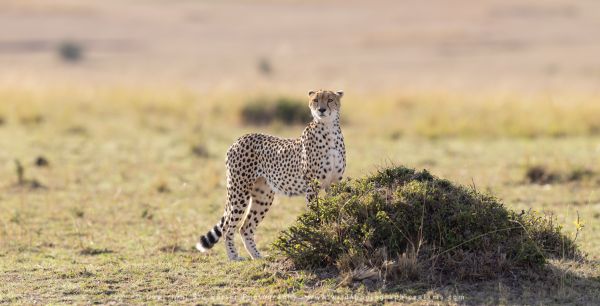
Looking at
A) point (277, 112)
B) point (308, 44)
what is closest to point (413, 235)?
point (277, 112)

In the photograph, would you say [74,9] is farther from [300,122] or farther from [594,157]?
[594,157]

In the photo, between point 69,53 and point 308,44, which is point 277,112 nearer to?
point 69,53

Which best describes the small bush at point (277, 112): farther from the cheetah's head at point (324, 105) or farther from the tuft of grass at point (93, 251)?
the cheetah's head at point (324, 105)

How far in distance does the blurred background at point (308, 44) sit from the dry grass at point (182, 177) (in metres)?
3.33

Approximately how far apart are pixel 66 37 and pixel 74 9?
792cm

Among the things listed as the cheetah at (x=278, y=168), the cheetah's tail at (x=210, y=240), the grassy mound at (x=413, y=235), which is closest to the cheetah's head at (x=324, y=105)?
the cheetah at (x=278, y=168)

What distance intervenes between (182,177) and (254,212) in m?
4.47

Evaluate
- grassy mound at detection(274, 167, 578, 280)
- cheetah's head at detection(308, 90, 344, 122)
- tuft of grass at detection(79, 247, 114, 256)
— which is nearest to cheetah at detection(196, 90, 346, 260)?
cheetah's head at detection(308, 90, 344, 122)

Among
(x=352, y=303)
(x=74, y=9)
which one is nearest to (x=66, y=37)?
(x=74, y=9)

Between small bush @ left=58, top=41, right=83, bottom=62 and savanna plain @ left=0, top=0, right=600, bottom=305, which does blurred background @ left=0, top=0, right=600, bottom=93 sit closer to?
small bush @ left=58, top=41, right=83, bottom=62

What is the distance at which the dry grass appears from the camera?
20.3 ft

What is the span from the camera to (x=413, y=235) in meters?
6.19

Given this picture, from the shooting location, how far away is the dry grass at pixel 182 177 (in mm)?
6176

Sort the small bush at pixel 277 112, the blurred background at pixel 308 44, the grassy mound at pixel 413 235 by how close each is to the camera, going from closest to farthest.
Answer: the grassy mound at pixel 413 235, the small bush at pixel 277 112, the blurred background at pixel 308 44
